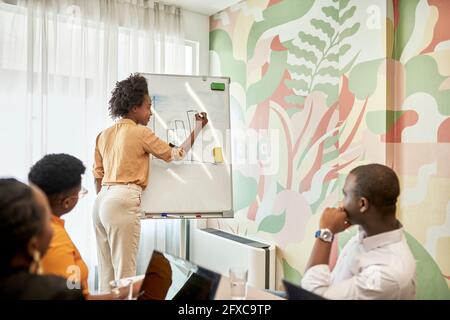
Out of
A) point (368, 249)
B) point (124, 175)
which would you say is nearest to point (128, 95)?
point (124, 175)

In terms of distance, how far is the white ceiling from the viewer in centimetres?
354

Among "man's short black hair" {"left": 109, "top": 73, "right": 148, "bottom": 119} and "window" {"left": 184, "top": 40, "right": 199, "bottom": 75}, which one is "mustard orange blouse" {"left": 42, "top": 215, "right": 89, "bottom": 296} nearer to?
"man's short black hair" {"left": 109, "top": 73, "right": 148, "bottom": 119}

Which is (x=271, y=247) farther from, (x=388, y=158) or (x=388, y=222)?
(x=388, y=222)

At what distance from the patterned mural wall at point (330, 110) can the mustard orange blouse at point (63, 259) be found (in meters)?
1.80

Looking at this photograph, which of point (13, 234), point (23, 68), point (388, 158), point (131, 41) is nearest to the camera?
point (13, 234)

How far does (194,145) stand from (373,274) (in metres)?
1.95

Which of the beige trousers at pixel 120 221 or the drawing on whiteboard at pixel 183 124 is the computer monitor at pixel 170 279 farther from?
the drawing on whiteboard at pixel 183 124

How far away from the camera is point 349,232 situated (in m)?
2.56

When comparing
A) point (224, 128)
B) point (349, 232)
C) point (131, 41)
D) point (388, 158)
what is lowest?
point (349, 232)

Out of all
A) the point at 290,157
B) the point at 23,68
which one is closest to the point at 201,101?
the point at 290,157

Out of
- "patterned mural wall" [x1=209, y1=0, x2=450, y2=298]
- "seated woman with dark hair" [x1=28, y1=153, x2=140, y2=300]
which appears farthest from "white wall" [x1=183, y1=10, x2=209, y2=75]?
"seated woman with dark hair" [x1=28, y1=153, x2=140, y2=300]

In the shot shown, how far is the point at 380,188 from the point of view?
50.3 inches

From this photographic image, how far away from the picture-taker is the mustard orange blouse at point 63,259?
112 centimetres
